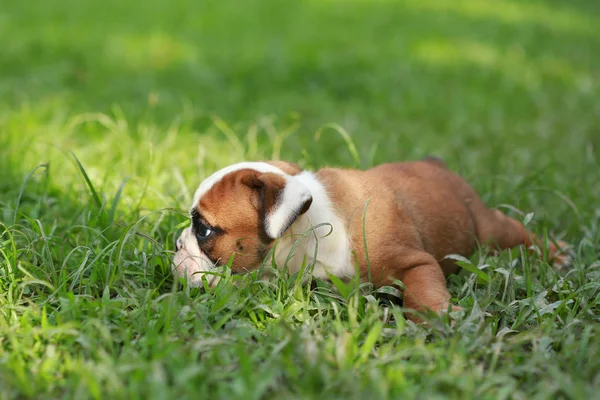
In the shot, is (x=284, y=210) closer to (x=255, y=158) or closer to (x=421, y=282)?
(x=421, y=282)

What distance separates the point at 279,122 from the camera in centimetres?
669

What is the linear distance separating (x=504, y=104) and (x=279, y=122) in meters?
2.62

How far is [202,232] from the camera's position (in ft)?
11.5

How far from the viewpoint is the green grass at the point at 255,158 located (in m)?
2.74

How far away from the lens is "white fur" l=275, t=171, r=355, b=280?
11.5 feet

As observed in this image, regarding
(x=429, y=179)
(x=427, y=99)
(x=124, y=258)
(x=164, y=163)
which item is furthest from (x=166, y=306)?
(x=427, y=99)

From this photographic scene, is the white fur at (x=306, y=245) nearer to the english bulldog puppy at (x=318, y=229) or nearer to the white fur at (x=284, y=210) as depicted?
the english bulldog puppy at (x=318, y=229)

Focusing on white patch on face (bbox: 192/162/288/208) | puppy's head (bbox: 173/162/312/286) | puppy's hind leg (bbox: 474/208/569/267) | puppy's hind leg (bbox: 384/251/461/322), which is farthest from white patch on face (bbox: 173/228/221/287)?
puppy's hind leg (bbox: 474/208/569/267)

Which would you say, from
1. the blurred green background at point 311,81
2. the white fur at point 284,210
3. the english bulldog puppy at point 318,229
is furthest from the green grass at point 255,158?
the white fur at point 284,210

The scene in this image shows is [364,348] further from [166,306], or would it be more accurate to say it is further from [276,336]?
[166,306]

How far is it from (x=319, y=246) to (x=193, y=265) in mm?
599

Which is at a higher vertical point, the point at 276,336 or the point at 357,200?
the point at 357,200

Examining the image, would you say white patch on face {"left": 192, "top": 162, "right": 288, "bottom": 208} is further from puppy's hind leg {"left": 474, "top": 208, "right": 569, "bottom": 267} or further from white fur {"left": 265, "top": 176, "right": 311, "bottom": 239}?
puppy's hind leg {"left": 474, "top": 208, "right": 569, "bottom": 267}

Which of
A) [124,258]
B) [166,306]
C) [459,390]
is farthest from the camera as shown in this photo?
[124,258]
